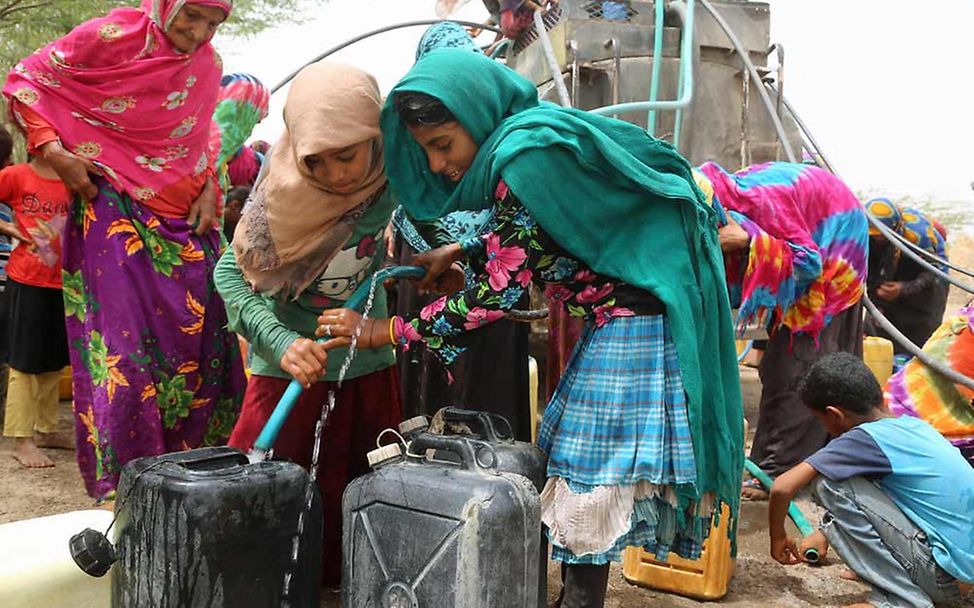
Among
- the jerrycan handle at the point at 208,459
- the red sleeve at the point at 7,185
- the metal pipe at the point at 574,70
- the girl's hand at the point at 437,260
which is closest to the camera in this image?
the jerrycan handle at the point at 208,459

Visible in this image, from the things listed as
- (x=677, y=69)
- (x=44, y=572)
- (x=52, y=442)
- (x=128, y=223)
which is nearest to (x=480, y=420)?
(x=44, y=572)

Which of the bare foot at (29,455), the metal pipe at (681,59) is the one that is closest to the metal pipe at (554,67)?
the metal pipe at (681,59)

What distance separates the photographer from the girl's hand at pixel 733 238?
299 centimetres

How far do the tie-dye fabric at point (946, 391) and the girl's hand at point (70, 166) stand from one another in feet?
10.5

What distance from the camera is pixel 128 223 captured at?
2992mm

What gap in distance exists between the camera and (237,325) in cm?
218

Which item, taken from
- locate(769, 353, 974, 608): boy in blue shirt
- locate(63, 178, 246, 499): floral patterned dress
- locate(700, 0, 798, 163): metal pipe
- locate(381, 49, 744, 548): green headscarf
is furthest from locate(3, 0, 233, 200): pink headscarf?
locate(700, 0, 798, 163): metal pipe

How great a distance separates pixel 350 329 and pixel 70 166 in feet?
5.19

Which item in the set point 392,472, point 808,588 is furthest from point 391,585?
point 808,588

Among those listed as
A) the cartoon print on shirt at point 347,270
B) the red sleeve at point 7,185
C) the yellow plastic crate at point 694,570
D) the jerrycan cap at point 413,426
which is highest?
the red sleeve at point 7,185

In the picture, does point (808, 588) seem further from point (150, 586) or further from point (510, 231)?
point (150, 586)

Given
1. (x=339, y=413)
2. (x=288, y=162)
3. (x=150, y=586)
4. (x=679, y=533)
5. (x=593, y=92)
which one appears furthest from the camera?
(x=593, y=92)

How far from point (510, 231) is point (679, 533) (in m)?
0.80

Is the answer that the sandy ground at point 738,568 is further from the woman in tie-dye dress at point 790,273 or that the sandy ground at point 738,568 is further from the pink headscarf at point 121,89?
the pink headscarf at point 121,89
